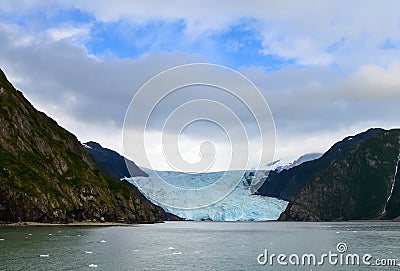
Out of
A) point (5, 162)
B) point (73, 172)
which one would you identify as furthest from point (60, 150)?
point (5, 162)

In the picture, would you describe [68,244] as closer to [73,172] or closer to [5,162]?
[5,162]

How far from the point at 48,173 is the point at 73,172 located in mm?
16887

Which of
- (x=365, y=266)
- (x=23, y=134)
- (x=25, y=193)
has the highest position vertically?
(x=23, y=134)

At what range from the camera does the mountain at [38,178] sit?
144250 mm

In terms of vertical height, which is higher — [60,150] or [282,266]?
[60,150]

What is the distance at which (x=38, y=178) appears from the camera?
510 ft

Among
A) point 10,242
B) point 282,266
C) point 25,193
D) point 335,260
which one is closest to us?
point 282,266

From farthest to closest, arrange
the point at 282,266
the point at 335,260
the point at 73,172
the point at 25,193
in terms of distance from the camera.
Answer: the point at 73,172 → the point at 25,193 → the point at 335,260 → the point at 282,266

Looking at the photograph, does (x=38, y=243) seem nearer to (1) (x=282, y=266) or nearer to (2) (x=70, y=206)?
(1) (x=282, y=266)

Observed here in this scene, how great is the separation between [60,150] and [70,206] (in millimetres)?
35548

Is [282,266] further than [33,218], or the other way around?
[33,218]

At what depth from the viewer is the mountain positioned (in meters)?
144

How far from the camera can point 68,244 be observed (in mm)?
78938

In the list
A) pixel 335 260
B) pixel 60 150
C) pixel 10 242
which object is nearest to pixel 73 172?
pixel 60 150
